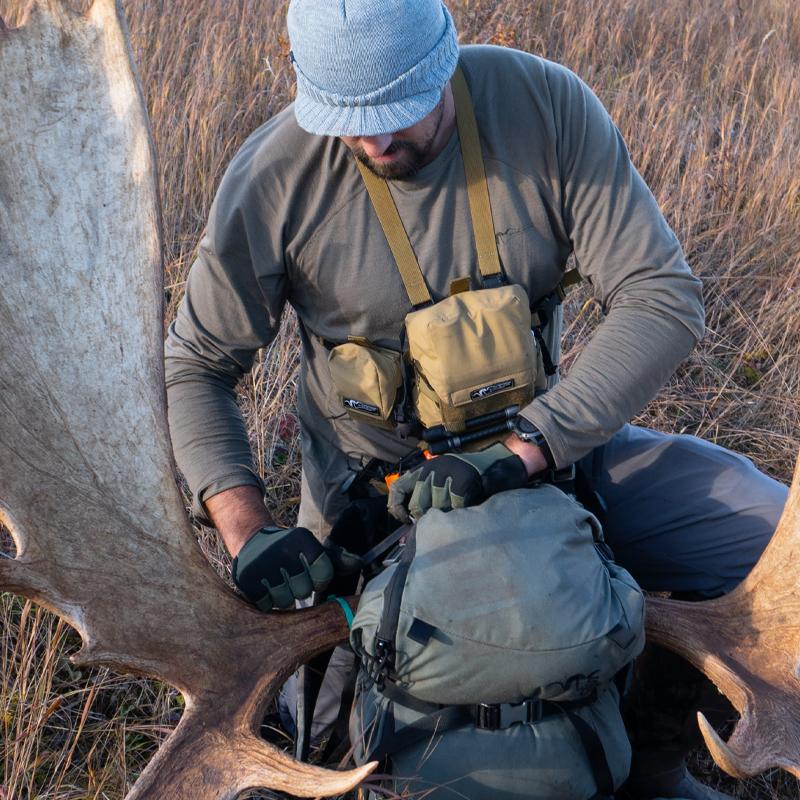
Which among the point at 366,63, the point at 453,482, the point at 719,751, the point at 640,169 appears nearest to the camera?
the point at 719,751

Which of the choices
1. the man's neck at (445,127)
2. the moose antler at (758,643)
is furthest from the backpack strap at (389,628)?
the man's neck at (445,127)

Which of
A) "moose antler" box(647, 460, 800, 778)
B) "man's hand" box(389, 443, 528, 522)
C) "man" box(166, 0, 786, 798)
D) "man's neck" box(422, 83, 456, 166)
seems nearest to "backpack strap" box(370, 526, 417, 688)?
"man's hand" box(389, 443, 528, 522)

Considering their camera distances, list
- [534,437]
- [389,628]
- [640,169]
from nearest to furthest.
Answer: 1. [389,628]
2. [534,437]
3. [640,169]

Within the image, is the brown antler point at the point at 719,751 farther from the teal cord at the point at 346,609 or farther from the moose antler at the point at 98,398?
the teal cord at the point at 346,609

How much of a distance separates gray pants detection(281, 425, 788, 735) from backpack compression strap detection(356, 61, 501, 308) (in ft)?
2.05

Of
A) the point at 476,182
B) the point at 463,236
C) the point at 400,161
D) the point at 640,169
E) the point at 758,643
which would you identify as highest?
the point at 400,161

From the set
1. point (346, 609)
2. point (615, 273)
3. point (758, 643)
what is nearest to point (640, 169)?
point (615, 273)

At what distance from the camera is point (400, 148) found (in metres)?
2.47

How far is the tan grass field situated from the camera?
2734 mm

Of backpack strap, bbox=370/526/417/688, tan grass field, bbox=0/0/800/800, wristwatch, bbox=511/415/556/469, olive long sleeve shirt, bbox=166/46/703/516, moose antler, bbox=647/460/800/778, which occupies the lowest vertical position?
tan grass field, bbox=0/0/800/800

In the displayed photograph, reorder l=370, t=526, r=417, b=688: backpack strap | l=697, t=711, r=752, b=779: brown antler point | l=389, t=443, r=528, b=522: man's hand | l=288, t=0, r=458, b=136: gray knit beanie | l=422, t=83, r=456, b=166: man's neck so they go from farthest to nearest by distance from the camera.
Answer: l=422, t=83, r=456, b=166: man's neck, l=288, t=0, r=458, b=136: gray knit beanie, l=389, t=443, r=528, b=522: man's hand, l=370, t=526, r=417, b=688: backpack strap, l=697, t=711, r=752, b=779: brown antler point

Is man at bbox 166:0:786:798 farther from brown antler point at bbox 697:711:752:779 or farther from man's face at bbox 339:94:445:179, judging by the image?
brown antler point at bbox 697:711:752:779

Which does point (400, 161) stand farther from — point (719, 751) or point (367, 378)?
point (719, 751)

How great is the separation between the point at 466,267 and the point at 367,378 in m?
A: 0.39
